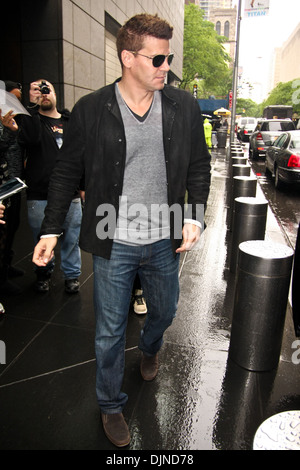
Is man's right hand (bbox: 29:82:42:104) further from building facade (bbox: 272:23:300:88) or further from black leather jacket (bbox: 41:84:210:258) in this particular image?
building facade (bbox: 272:23:300:88)

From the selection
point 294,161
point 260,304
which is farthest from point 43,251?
point 294,161

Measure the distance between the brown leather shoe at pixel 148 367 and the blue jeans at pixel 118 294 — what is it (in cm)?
53

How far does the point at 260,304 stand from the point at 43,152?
2529mm

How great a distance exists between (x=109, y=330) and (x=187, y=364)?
1.21 meters

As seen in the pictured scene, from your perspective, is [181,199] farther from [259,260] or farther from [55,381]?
[55,381]

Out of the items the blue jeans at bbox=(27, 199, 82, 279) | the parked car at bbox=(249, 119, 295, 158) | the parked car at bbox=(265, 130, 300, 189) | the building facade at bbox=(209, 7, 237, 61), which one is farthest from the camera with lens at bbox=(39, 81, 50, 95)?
the building facade at bbox=(209, 7, 237, 61)

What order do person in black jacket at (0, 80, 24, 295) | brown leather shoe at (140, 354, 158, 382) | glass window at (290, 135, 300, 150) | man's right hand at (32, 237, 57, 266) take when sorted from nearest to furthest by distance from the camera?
1. man's right hand at (32, 237, 57, 266)
2. brown leather shoe at (140, 354, 158, 382)
3. person in black jacket at (0, 80, 24, 295)
4. glass window at (290, 135, 300, 150)

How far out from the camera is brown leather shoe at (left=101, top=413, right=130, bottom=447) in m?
2.33

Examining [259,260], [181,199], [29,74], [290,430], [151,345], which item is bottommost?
[151,345]

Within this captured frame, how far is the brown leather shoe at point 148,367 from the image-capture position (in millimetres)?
2934

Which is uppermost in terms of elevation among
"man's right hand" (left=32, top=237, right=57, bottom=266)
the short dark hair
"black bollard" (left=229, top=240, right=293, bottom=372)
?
the short dark hair

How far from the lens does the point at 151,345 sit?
2766 mm

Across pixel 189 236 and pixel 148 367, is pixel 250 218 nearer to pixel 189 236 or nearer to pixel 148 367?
pixel 148 367

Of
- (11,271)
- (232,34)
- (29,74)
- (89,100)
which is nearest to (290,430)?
(89,100)
